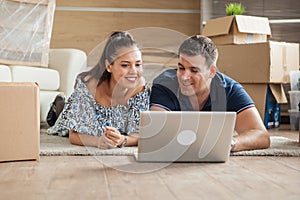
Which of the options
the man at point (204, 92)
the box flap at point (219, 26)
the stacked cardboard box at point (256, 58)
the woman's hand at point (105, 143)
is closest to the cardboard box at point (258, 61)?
the stacked cardboard box at point (256, 58)

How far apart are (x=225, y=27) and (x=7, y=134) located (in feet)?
6.93

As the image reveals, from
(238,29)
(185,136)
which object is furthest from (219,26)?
(185,136)

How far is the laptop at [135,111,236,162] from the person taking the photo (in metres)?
1.84

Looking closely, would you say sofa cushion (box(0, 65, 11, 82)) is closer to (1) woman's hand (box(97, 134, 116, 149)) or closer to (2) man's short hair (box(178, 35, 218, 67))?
(1) woman's hand (box(97, 134, 116, 149))

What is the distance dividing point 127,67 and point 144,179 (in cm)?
74

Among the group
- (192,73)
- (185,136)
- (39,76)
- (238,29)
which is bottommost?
(185,136)

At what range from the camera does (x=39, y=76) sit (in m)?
3.52

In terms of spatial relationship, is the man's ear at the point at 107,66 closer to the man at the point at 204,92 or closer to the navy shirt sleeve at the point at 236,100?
the man at the point at 204,92

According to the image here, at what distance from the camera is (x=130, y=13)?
447cm

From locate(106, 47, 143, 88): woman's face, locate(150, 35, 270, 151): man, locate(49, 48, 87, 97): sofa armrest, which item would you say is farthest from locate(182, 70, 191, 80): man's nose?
locate(49, 48, 87, 97): sofa armrest

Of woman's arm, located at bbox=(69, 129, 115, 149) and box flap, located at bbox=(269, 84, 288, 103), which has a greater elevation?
box flap, located at bbox=(269, 84, 288, 103)

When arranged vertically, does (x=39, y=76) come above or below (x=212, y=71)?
below

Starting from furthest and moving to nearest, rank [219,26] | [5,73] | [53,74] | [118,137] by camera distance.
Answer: [219,26], [53,74], [5,73], [118,137]

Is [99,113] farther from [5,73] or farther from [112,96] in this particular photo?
[5,73]
